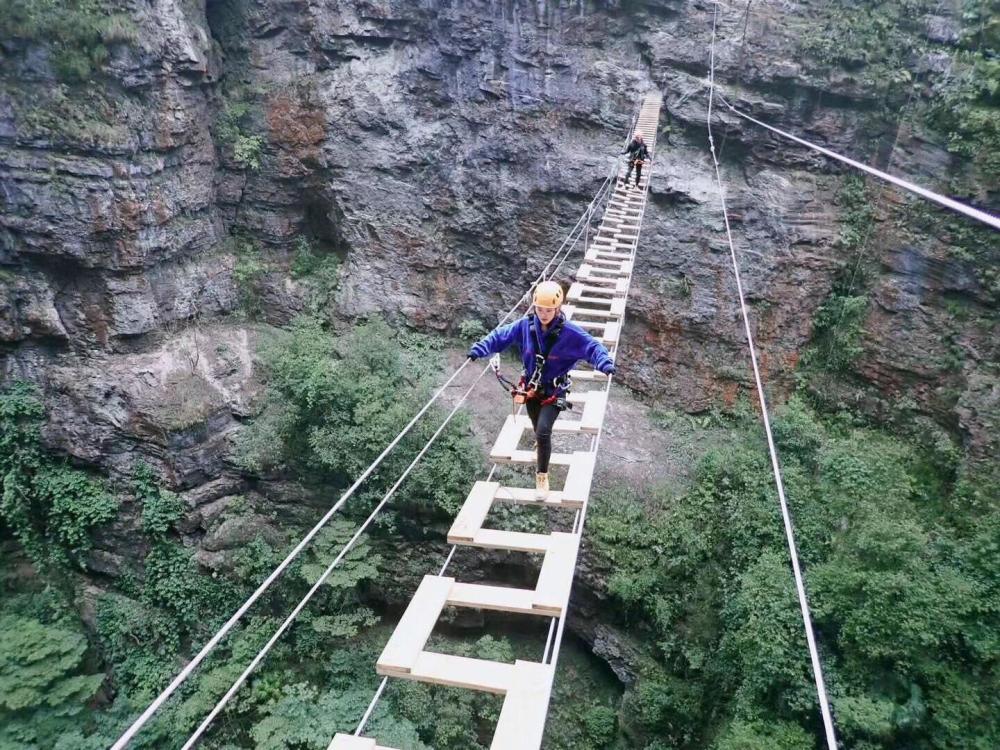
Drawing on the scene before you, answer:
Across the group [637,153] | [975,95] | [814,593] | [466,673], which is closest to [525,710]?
[466,673]

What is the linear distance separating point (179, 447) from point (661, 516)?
8.26 meters

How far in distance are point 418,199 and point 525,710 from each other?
12036 millimetres

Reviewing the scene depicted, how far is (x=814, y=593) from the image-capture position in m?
6.89

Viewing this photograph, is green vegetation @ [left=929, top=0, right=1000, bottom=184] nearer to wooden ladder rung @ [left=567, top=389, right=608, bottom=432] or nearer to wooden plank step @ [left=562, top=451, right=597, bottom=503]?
wooden ladder rung @ [left=567, top=389, right=608, bottom=432]

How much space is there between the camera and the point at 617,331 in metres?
6.42

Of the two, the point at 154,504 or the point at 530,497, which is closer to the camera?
the point at 530,497

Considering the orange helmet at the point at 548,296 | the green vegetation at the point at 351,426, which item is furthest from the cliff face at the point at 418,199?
the orange helmet at the point at 548,296

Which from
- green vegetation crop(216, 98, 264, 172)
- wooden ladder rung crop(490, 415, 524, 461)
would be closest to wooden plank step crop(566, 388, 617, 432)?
wooden ladder rung crop(490, 415, 524, 461)

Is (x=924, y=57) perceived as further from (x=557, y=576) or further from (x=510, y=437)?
(x=557, y=576)

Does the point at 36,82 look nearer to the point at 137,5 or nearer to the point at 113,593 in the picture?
the point at 137,5

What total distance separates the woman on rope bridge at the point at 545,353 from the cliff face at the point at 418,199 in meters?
7.46

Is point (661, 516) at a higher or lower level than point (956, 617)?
lower

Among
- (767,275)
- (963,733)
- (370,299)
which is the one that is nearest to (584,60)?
(767,275)

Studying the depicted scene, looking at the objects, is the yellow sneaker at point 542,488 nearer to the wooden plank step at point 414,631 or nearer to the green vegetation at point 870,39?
the wooden plank step at point 414,631
